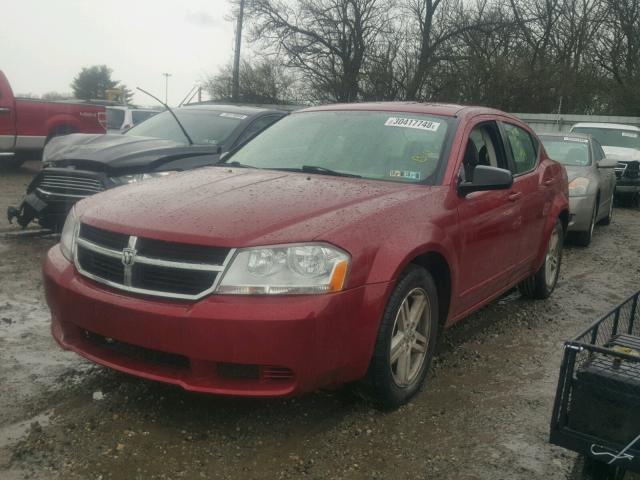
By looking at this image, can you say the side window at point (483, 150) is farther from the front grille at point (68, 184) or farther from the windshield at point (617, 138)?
the windshield at point (617, 138)

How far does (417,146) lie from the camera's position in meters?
4.10

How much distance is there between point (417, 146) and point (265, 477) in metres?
2.18

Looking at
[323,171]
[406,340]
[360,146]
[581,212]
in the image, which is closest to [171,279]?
[406,340]

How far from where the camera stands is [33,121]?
1352cm

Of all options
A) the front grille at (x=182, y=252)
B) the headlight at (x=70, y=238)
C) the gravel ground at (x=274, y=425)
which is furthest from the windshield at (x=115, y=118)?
the front grille at (x=182, y=252)

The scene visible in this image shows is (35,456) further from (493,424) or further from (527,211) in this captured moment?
(527,211)

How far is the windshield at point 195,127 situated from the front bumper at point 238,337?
453 centimetres

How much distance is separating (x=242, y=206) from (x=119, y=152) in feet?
12.5

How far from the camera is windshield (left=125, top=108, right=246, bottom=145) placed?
7.53m

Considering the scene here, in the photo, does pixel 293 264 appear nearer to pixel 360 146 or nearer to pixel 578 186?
pixel 360 146

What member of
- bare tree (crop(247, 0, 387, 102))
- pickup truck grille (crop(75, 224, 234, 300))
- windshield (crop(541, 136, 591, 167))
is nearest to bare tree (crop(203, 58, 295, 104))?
bare tree (crop(247, 0, 387, 102))

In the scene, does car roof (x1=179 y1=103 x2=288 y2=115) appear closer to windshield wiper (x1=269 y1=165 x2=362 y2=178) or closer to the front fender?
windshield wiper (x1=269 y1=165 x2=362 y2=178)

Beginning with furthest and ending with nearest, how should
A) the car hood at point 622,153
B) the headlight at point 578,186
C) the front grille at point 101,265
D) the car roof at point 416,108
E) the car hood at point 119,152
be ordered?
the car hood at point 622,153
the headlight at point 578,186
the car hood at point 119,152
the car roof at point 416,108
the front grille at point 101,265

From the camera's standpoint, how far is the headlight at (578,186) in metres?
8.60
